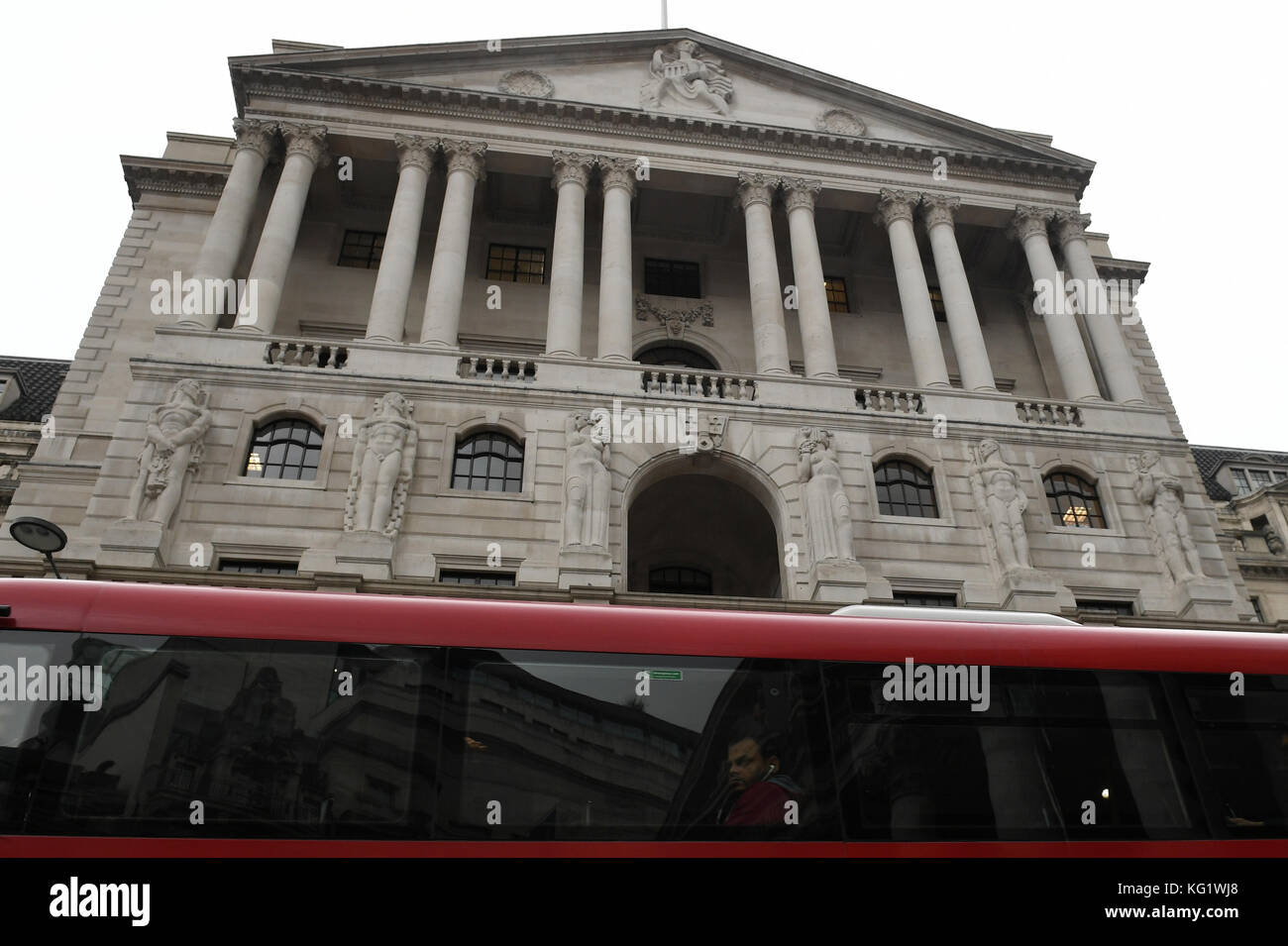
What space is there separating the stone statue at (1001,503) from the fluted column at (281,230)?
1983cm

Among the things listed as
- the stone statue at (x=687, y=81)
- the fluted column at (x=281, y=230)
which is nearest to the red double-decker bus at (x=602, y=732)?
the fluted column at (x=281, y=230)

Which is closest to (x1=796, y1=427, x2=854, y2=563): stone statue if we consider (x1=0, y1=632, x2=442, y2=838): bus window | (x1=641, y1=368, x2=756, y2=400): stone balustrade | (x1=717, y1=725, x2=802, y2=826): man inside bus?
(x1=641, y1=368, x2=756, y2=400): stone balustrade

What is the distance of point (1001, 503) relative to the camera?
72.7 ft

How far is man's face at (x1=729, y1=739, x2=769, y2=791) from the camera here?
7.27 m

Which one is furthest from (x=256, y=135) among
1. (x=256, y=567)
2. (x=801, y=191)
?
(x=801, y=191)

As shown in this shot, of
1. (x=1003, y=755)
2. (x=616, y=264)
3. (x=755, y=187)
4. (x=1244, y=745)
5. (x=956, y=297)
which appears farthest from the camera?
(x=755, y=187)

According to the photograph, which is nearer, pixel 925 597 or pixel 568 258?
pixel 925 597

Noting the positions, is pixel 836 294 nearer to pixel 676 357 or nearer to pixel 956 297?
pixel 956 297

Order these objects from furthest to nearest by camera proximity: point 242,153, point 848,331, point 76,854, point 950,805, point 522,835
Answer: point 848,331 < point 242,153 < point 950,805 < point 522,835 < point 76,854

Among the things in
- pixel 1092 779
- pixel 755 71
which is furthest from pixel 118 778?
pixel 755 71

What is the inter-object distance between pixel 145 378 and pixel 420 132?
40.8ft

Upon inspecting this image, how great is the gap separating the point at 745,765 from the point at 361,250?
90.0ft
